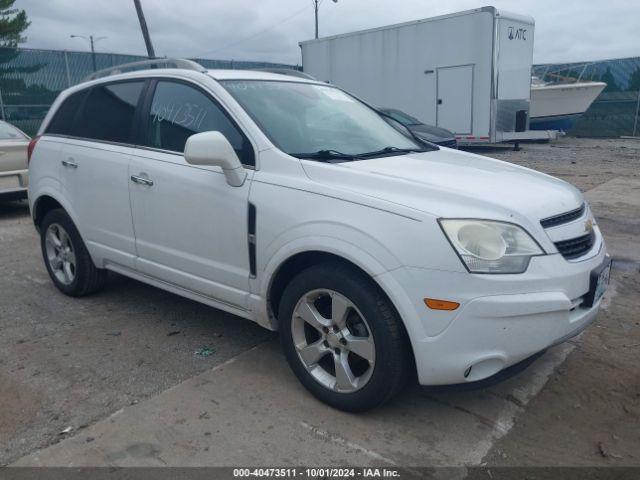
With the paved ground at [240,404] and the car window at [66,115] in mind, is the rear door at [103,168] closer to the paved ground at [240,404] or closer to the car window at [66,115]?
the car window at [66,115]

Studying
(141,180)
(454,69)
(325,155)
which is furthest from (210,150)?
(454,69)

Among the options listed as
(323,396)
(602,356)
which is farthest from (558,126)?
(323,396)

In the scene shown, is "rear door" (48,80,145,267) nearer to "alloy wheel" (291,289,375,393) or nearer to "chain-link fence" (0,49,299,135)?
"alloy wheel" (291,289,375,393)

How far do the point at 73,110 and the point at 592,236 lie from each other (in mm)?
3940

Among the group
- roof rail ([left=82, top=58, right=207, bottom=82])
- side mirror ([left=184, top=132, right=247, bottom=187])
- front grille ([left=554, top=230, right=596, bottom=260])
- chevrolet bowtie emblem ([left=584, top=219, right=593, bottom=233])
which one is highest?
roof rail ([left=82, top=58, right=207, bottom=82])

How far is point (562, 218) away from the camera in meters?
2.89

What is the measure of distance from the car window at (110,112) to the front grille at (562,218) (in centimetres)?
281

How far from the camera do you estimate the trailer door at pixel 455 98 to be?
572 inches

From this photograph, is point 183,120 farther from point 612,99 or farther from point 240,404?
point 612,99

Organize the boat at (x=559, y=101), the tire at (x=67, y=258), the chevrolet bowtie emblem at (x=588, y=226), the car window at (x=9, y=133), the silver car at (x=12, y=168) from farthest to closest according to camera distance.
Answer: the boat at (x=559, y=101)
the car window at (x=9, y=133)
the silver car at (x=12, y=168)
the tire at (x=67, y=258)
the chevrolet bowtie emblem at (x=588, y=226)

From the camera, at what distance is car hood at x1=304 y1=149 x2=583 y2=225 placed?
2.67 m

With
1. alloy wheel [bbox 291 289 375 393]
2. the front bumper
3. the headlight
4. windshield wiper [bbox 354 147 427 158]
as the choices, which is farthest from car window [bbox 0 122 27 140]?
the headlight

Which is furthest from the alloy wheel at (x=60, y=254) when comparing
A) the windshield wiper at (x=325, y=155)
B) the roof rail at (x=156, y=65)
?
the windshield wiper at (x=325, y=155)

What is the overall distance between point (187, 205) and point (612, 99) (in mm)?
22606
